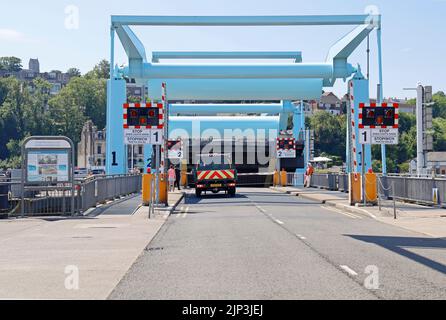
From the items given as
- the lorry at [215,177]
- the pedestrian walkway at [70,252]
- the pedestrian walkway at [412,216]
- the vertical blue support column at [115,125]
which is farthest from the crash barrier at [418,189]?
the vertical blue support column at [115,125]

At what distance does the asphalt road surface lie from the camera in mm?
8906

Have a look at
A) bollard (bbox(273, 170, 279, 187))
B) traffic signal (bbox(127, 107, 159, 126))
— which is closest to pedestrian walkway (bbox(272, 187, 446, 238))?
traffic signal (bbox(127, 107, 159, 126))

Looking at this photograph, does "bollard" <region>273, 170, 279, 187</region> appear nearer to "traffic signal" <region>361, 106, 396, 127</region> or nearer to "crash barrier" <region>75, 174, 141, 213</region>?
"crash barrier" <region>75, 174, 141, 213</region>

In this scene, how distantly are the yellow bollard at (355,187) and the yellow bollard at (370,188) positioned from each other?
1.28ft

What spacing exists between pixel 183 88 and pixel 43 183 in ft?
57.9

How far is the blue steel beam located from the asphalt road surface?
16645mm

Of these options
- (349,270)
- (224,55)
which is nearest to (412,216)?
(349,270)

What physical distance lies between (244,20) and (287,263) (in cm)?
2419

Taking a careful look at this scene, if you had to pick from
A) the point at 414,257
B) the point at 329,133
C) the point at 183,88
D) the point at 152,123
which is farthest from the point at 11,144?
the point at 414,257
